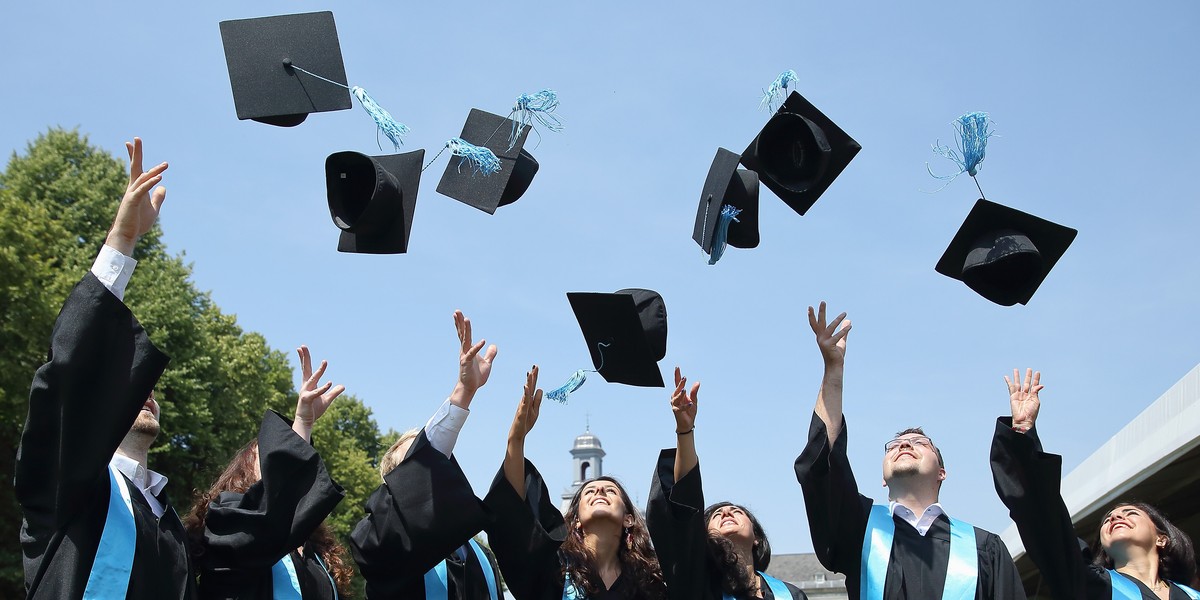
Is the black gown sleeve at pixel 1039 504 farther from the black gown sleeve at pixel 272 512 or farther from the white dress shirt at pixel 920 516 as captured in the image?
the black gown sleeve at pixel 272 512

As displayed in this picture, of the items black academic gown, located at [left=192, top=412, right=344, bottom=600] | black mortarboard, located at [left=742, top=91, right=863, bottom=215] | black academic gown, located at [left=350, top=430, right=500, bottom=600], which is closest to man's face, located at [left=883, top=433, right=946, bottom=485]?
black mortarboard, located at [left=742, top=91, right=863, bottom=215]

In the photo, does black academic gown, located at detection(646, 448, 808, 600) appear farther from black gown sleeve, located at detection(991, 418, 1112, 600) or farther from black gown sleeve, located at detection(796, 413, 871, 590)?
black gown sleeve, located at detection(991, 418, 1112, 600)

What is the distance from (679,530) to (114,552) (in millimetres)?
1980

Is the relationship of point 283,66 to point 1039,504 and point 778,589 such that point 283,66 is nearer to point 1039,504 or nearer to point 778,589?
point 778,589

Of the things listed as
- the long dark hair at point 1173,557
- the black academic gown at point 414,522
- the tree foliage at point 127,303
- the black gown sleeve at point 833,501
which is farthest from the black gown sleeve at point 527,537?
the tree foliage at point 127,303

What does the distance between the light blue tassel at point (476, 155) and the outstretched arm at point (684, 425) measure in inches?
48.1

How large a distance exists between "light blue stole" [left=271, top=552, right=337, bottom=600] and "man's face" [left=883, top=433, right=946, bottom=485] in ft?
7.55

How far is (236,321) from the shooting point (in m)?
20.8

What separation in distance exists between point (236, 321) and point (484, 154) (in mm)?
17051

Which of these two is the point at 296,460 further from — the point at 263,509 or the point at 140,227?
the point at 140,227

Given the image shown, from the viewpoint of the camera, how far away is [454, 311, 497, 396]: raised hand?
4148 mm

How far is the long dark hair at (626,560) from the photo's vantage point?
4.58 metres

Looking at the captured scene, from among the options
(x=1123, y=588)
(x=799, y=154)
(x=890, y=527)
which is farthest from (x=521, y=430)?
(x=1123, y=588)

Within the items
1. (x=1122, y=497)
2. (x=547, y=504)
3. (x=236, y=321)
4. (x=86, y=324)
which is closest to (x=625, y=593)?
(x=547, y=504)
